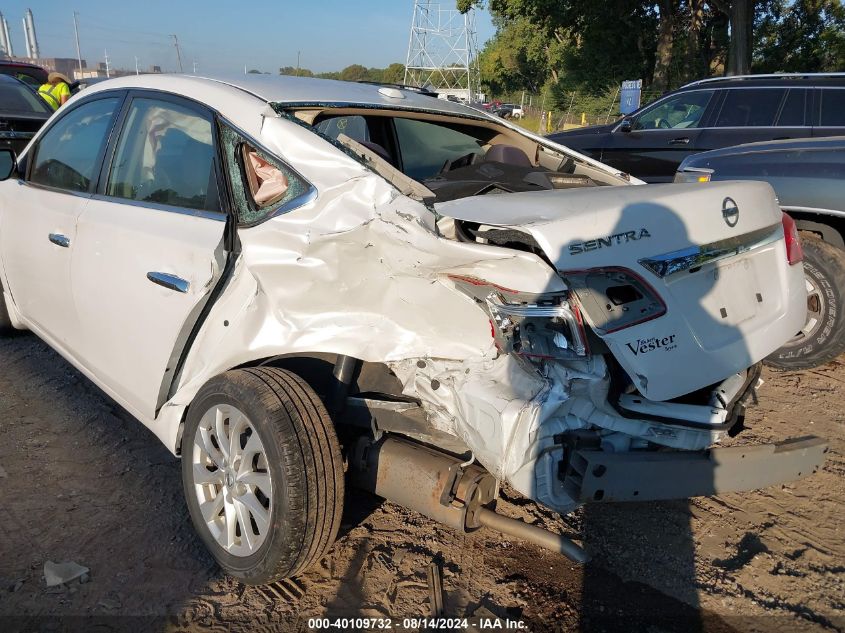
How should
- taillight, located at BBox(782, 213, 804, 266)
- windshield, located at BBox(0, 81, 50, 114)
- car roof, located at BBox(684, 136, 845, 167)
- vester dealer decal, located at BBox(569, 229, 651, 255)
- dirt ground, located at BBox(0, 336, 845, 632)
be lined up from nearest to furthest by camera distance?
vester dealer decal, located at BBox(569, 229, 651, 255) → dirt ground, located at BBox(0, 336, 845, 632) → taillight, located at BBox(782, 213, 804, 266) → car roof, located at BBox(684, 136, 845, 167) → windshield, located at BBox(0, 81, 50, 114)

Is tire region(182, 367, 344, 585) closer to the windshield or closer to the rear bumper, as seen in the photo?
the rear bumper

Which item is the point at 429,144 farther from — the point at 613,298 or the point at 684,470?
the point at 684,470

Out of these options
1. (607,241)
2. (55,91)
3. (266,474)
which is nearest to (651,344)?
(607,241)

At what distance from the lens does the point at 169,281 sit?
8.93 ft

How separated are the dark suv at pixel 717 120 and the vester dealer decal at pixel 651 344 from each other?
593 centimetres

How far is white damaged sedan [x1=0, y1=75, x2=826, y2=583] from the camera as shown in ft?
7.09

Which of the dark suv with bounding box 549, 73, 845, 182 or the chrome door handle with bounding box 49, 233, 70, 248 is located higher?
the dark suv with bounding box 549, 73, 845, 182

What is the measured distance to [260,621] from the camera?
7.91 ft

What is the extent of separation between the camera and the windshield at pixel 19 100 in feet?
27.0

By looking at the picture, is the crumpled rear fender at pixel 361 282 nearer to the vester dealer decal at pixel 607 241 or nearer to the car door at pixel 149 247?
the vester dealer decal at pixel 607 241

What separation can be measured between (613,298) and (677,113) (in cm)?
686

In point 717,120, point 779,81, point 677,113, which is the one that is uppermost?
point 779,81

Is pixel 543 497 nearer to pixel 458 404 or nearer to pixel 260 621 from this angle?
pixel 458 404

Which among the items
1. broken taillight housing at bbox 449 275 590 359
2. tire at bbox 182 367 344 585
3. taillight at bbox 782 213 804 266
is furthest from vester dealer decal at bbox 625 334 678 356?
tire at bbox 182 367 344 585
